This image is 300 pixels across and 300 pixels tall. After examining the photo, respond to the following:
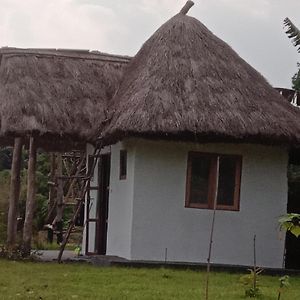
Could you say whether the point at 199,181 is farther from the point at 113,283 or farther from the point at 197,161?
the point at 113,283

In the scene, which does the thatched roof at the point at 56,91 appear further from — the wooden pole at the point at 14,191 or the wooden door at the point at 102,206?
the wooden door at the point at 102,206

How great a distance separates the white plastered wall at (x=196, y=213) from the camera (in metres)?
13.1

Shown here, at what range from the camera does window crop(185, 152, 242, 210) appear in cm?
1330

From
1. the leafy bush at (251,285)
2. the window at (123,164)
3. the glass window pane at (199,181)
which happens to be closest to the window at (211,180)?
the glass window pane at (199,181)

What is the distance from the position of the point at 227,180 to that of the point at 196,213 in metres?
0.84

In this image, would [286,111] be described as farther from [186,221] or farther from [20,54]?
[20,54]

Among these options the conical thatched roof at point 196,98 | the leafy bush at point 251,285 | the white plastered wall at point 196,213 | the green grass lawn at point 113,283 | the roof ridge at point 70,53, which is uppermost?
the roof ridge at point 70,53

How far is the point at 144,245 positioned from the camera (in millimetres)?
13062

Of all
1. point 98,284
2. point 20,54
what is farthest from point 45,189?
point 98,284

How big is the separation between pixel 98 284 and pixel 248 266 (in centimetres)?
410

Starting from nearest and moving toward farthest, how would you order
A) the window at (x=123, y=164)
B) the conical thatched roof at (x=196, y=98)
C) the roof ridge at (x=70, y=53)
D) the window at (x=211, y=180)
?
the conical thatched roof at (x=196, y=98) < the window at (x=211, y=180) < the window at (x=123, y=164) < the roof ridge at (x=70, y=53)

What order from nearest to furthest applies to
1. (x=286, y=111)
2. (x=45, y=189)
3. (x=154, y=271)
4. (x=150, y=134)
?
(x=154, y=271)
(x=150, y=134)
(x=286, y=111)
(x=45, y=189)

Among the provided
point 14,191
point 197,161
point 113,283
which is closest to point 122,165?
point 197,161

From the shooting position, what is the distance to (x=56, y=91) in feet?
47.8
